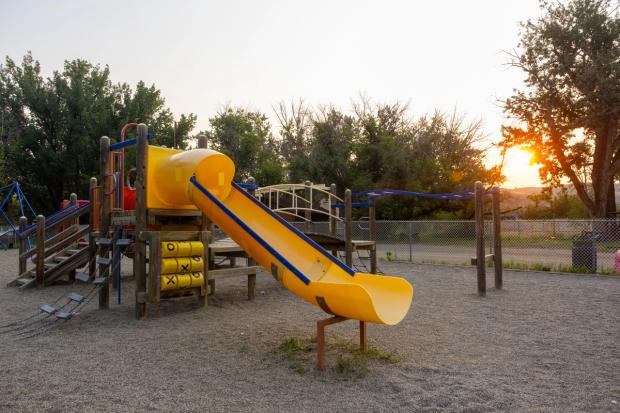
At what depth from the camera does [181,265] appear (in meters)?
6.71

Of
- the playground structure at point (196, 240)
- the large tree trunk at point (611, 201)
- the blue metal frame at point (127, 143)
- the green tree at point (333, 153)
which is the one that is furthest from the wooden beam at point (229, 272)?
the large tree trunk at point (611, 201)

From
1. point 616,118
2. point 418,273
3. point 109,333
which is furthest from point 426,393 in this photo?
point 616,118

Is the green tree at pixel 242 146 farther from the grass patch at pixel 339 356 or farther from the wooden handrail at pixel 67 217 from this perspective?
the grass patch at pixel 339 356

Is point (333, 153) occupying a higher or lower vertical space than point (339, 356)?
higher

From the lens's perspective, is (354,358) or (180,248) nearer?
(354,358)

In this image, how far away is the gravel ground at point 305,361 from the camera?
138 inches

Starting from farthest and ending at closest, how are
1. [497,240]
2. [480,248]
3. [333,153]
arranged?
[333,153] → [497,240] → [480,248]

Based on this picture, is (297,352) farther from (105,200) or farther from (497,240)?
(497,240)

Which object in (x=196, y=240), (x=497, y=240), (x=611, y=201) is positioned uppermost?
(x=611, y=201)

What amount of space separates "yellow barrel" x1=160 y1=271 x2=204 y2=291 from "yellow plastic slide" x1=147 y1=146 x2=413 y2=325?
107 centimetres

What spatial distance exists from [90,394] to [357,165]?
94.4 feet

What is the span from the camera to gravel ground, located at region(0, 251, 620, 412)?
3.51 meters

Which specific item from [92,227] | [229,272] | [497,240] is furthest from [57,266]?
[497,240]

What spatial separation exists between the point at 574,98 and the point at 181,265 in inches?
1095
